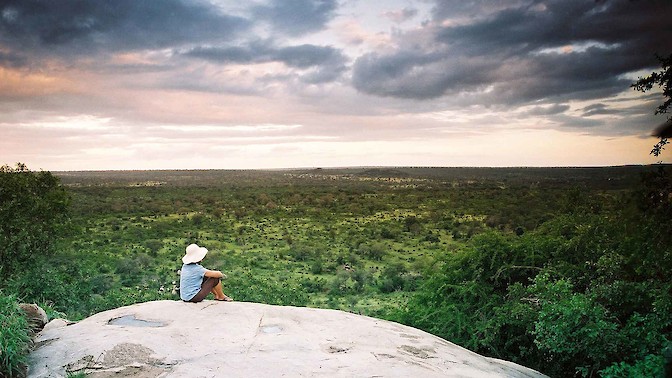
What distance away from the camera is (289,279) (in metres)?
27.5

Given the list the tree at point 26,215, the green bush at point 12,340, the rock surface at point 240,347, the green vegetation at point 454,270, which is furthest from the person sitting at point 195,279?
the tree at point 26,215

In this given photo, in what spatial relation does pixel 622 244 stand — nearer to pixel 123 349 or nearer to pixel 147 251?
pixel 123 349

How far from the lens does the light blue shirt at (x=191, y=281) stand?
34.8 ft

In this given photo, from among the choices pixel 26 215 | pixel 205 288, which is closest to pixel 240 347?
pixel 205 288

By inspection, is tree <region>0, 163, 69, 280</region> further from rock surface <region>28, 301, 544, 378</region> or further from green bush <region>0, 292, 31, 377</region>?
green bush <region>0, 292, 31, 377</region>

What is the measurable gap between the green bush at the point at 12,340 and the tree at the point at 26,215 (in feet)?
46.4

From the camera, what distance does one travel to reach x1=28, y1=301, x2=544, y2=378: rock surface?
7359 millimetres

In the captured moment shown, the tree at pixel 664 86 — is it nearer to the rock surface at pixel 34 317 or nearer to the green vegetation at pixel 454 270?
the green vegetation at pixel 454 270

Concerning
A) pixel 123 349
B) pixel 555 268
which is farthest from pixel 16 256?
pixel 555 268

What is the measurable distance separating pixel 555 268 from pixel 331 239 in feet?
85.8

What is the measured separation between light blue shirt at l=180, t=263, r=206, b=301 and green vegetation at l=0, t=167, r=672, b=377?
5.21 metres

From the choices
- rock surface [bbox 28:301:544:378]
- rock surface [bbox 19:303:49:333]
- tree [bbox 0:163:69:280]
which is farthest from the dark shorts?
tree [bbox 0:163:69:280]

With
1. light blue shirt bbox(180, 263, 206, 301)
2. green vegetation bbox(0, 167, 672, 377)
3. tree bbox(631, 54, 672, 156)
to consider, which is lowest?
green vegetation bbox(0, 167, 672, 377)

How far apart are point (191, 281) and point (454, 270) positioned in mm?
9000
